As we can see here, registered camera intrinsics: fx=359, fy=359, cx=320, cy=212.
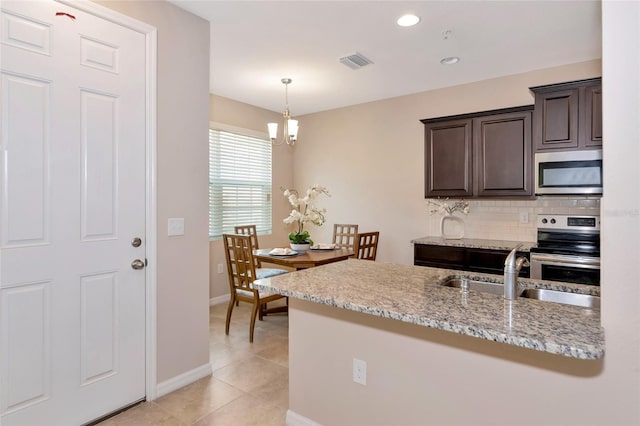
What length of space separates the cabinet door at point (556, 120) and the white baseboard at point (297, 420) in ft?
9.85

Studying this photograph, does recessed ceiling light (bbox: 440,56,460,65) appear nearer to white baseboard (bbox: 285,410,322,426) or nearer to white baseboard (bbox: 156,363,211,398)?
white baseboard (bbox: 285,410,322,426)

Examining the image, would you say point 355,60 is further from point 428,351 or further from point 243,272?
point 428,351

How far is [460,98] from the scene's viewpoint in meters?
4.21

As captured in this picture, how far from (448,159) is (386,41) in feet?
4.94

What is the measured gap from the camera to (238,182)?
16.1 ft

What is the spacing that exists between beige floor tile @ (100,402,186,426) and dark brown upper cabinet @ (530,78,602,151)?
11.9 feet

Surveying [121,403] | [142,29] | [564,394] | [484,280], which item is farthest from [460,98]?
[121,403]

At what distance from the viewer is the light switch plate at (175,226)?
247 centimetres

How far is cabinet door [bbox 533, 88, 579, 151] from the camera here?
10.2ft

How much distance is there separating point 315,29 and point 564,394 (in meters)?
2.79

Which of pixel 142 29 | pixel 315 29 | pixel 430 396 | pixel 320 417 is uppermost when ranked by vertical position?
pixel 315 29

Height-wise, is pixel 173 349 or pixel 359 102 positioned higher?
pixel 359 102

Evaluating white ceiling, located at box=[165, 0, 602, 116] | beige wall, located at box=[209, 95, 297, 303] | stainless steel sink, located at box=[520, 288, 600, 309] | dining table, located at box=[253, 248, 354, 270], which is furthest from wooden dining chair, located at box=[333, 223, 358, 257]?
stainless steel sink, located at box=[520, 288, 600, 309]

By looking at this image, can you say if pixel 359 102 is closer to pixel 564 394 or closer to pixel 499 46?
pixel 499 46
